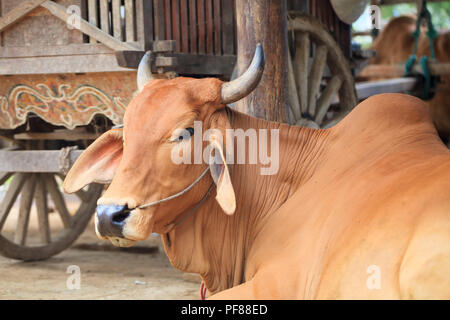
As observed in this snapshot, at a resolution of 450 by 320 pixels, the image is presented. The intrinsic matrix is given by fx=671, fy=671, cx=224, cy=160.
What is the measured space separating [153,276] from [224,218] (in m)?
2.73

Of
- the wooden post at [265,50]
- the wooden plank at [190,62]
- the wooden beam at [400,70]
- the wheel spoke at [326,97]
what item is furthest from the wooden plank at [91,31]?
the wooden beam at [400,70]

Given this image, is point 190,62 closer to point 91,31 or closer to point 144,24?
point 144,24

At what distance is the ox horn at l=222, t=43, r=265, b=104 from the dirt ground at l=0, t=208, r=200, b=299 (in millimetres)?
2309

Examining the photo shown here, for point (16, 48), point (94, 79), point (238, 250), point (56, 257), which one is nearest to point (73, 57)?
point (94, 79)

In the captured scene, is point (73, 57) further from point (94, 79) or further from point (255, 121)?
point (255, 121)

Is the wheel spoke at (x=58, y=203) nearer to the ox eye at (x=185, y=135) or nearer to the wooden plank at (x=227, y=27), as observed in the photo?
the wooden plank at (x=227, y=27)

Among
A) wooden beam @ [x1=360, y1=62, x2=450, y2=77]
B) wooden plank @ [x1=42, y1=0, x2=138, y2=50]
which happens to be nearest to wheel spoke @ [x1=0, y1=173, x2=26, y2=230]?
wooden plank @ [x1=42, y1=0, x2=138, y2=50]

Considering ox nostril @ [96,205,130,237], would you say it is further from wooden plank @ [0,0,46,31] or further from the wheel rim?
the wheel rim

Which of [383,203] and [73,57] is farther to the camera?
[73,57]

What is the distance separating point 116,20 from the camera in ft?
14.4

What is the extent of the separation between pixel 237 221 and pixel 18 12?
99.5 inches

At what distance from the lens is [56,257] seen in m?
6.34
